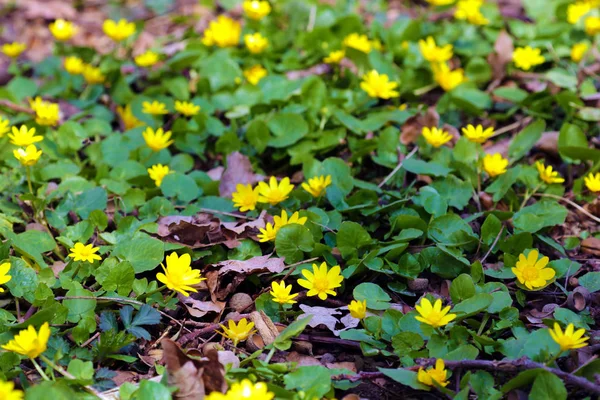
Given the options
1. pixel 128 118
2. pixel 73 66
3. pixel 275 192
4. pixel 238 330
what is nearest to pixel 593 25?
pixel 275 192

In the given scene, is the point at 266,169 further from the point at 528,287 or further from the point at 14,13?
the point at 14,13

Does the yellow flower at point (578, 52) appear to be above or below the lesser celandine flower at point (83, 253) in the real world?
above

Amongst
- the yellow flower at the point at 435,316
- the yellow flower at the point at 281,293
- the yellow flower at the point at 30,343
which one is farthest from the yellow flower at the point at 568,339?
the yellow flower at the point at 30,343

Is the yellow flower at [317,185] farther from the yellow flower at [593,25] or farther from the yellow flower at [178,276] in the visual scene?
the yellow flower at [593,25]

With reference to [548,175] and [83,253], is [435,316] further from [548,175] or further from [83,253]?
[83,253]

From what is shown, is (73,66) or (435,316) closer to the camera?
(435,316)

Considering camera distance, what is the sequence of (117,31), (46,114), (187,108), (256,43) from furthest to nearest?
1. (117,31)
2. (256,43)
3. (187,108)
4. (46,114)

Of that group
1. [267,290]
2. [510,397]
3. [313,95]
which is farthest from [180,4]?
[510,397]
